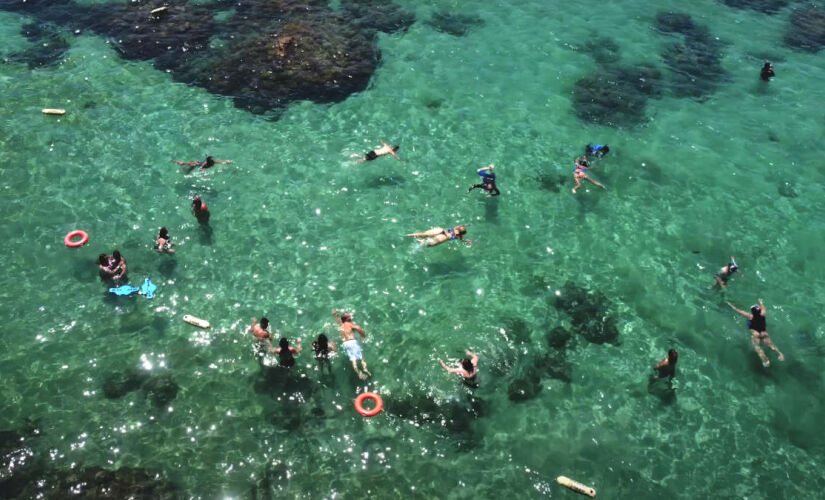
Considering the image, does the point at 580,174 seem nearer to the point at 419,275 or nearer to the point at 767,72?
the point at 419,275

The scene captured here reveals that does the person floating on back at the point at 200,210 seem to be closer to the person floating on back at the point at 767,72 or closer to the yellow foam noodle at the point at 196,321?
the yellow foam noodle at the point at 196,321

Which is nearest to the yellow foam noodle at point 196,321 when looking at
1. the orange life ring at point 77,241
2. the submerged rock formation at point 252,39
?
the orange life ring at point 77,241

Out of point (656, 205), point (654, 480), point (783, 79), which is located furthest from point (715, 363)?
point (783, 79)

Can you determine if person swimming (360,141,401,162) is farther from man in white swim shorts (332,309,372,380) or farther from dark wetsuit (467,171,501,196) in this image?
man in white swim shorts (332,309,372,380)

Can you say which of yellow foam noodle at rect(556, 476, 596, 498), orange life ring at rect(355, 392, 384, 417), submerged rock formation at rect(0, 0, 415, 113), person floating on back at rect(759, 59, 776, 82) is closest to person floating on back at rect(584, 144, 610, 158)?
submerged rock formation at rect(0, 0, 415, 113)

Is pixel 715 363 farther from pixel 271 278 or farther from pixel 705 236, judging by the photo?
pixel 271 278
